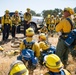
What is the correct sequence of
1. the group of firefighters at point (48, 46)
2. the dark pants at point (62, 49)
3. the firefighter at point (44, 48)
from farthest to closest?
1. the firefighter at point (44, 48)
2. the dark pants at point (62, 49)
3. the group of firefighters at point (48, 46)

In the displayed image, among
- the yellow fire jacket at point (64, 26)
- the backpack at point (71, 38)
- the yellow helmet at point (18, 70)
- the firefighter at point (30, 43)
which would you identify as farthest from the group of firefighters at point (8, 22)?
the yellow helmet at point (18, 70)

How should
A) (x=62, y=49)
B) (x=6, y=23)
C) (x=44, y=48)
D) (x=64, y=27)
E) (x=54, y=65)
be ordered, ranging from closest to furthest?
(x=54, y=65)
(x=64, y=27)
(x=62, y=49)
(x=44, y=48)
(x=6, y=23)

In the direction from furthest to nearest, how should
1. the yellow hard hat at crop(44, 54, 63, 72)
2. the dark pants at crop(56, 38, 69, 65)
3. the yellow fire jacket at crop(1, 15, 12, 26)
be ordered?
the yellow fire jacket at crop(1, 15, 12, 26)
the dark pants at crop(56, 38, 69, 65)
the yellow hard hat at crop(44, 54, 63, 72)

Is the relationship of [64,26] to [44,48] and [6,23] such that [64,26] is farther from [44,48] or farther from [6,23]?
[6,23]

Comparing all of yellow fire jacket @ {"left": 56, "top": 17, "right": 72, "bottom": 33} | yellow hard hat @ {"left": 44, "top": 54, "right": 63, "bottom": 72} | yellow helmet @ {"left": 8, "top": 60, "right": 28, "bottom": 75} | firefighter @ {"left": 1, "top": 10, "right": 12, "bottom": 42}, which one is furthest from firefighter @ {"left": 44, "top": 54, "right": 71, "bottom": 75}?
firefighter @ {"left": 1, "top": 10, "right": 12, "bottom": 42}

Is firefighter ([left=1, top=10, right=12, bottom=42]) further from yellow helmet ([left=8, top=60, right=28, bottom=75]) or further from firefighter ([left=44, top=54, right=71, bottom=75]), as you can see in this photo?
yellow helmet ([left=8, top=60, right=28, bottom=75])

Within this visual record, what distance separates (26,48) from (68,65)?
5.36 ft

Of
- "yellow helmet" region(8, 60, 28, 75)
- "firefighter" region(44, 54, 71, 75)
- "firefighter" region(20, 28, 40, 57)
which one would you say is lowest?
"firefighter" region(20, 28, 40, 57)

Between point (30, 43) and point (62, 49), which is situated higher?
point (30, 43)

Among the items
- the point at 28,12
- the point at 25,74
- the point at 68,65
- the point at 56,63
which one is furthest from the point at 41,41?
the point at 28,12

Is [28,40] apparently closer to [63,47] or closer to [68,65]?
[63,47]

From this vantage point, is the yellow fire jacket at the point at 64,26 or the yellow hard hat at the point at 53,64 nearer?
the yellow hard hat at the point at 53,64

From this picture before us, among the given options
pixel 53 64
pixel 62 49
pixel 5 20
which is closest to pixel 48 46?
pixel 62 49

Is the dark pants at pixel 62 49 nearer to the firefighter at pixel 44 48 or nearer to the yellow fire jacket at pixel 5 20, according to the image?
the firefighter at pixel 44 48
